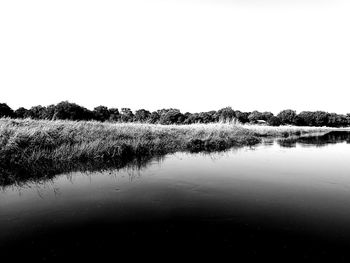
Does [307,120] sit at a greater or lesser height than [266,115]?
lesser

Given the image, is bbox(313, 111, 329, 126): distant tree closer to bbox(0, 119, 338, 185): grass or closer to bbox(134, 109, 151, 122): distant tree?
bbox(134, 109, 151, 122): distant tree

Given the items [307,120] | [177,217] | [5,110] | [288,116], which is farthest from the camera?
[307,120]

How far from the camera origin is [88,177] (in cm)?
670

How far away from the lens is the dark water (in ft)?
9.86

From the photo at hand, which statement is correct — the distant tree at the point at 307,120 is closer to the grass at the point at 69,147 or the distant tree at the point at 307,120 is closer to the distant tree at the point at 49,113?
the distant tree at the point at 49,113

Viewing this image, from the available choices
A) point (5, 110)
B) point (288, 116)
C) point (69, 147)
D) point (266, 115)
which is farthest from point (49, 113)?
point (266, 115)

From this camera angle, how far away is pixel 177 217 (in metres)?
4.02

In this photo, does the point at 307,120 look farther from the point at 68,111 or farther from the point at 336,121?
the point at 68,111

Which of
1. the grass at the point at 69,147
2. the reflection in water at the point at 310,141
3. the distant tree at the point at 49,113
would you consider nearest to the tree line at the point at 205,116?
the distant tree at the point at 49,113

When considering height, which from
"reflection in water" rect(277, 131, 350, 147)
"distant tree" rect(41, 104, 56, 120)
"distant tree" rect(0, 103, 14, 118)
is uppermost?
"distant tree" rect(0, 103, 14, 118)

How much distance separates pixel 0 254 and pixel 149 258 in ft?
6.06

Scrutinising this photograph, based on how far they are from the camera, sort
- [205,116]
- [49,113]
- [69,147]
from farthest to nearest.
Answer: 1. [205,116]
2. [49,113]
3. [69,147]

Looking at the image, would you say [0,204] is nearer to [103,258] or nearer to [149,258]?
[103,258]

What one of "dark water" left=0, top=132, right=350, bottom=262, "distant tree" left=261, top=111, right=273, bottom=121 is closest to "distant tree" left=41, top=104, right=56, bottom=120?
"dark water" left=0, top=132, right=350, bottom=262
